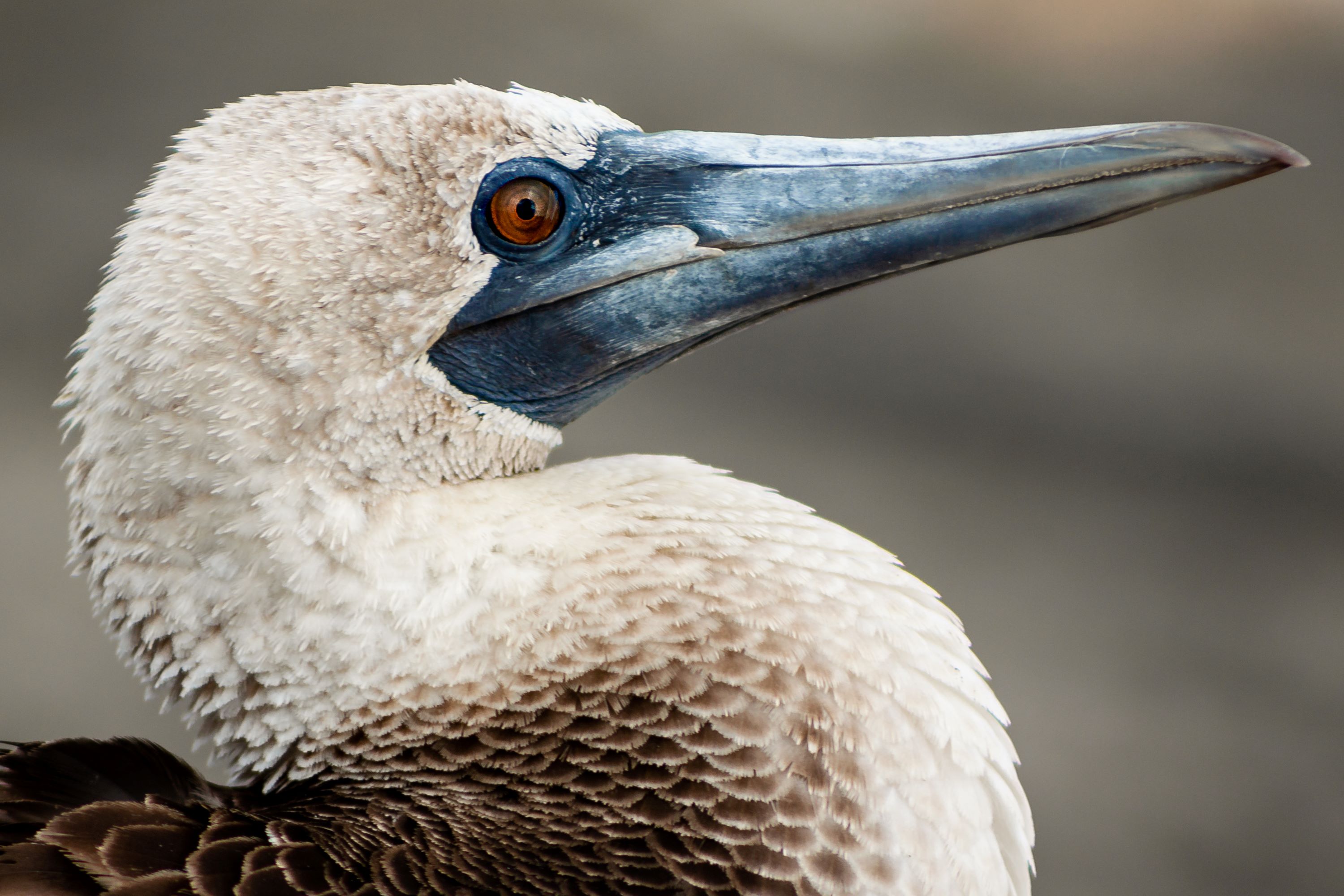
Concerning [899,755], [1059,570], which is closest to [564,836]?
[899,755]

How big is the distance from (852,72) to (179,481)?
14.8ft

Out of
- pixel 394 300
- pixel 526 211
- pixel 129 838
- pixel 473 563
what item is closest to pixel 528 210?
pixel 526 211

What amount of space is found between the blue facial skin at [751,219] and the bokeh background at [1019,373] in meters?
2.59

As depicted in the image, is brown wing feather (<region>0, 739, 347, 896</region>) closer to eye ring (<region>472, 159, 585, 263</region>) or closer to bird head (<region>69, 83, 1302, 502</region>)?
bird head (<region>69, 83, 1302, 502</region>)

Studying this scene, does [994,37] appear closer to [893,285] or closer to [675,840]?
[893,285]

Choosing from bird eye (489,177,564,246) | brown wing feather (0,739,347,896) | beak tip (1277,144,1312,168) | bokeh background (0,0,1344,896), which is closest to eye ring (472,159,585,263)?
bird eye (489,177,564,246)

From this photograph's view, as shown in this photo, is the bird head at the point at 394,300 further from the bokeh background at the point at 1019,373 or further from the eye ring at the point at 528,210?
the bokeh background at the point at 1019,373

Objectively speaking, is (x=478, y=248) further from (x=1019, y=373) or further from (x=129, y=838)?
(x=1019, y=373)

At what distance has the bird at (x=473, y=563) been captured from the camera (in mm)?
1168

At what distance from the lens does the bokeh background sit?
12.0 ft

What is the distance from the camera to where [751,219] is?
4.44 ft

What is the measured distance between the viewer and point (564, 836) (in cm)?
116

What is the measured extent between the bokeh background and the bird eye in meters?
2.75

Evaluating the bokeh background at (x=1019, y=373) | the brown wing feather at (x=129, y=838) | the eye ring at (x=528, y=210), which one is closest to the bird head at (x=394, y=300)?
the eye ring at (x=528, y=210)
